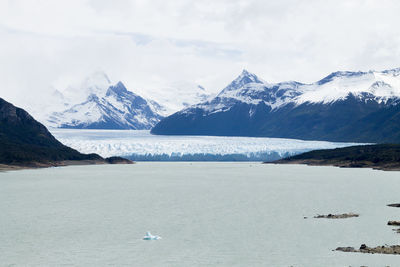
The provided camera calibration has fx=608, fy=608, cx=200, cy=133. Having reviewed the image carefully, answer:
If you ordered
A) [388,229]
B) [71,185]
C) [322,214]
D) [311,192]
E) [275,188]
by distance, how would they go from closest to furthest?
[388,229] < [322,214] < [311,192] < [275,188] < [71,185]

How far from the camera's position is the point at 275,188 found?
120m

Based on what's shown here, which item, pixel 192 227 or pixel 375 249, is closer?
pixel 375 249

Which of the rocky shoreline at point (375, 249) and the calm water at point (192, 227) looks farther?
the rocky shoreline at point (375, 249)

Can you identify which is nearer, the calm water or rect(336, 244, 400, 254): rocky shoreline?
the calm water

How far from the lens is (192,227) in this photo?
64.5 metres

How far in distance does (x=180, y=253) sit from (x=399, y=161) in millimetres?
153885

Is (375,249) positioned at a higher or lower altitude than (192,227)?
higher

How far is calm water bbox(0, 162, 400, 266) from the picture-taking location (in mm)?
48375

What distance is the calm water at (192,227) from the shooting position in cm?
4838

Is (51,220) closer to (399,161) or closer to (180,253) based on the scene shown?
(180,253)

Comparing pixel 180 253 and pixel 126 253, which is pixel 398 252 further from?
pixel 126 253

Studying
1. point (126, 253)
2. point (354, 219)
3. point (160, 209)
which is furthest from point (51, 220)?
point (354, 219)

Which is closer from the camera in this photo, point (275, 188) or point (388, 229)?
point (388, 229)

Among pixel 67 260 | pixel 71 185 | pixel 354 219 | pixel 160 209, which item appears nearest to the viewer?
pixel 67 260
